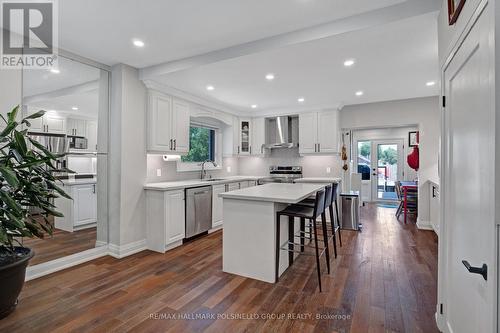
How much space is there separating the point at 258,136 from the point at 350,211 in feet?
8.86

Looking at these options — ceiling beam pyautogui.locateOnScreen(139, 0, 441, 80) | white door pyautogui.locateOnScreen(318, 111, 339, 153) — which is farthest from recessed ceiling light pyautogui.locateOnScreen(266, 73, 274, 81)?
white door pyautogui.locateOnScreen(318, 111, 339, 153)

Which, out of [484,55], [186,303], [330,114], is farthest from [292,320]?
[330,114]

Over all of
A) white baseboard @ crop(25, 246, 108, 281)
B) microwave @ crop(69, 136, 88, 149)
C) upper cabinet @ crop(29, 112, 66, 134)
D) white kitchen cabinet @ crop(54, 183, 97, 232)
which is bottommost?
white baseboard @ crop(25, 246, 108, 281)

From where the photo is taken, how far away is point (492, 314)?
98cm

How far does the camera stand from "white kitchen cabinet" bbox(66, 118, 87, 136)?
315 centimetres

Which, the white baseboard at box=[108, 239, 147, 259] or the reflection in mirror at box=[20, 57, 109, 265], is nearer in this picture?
the reflection in mirror at box=[20, 57, 109, 265]

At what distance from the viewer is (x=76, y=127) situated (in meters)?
3.25

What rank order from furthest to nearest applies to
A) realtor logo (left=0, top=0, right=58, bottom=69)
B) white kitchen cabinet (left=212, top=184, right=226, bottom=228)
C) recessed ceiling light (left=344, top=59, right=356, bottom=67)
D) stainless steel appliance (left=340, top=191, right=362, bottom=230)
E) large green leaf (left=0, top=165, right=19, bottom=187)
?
1. stainless steel appliance (left=340, top=191, right=362, bottom=230)
2. white kitchen cabinet (left=212, top=184, right=226, bottom=228)
3. recessed ceiling light (left=344, top=59, right=356, bottom=67)
4. realtor logo (left=0, top=0, right=58, bottom=69)
5. large green leaf (left=0, top=165, right=19, bottom=187)

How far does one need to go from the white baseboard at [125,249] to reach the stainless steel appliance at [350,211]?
11.7ft

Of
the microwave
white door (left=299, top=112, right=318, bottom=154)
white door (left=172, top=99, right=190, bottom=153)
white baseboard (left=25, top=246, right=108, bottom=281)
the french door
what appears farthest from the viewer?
the french door

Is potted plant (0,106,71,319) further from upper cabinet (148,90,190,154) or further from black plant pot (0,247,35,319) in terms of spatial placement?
upper cabinet (148,90,190,154)

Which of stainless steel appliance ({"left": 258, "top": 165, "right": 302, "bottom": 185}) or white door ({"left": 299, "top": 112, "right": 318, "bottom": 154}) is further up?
white door ({"left": 299, "top": 112, "right": 318, "bottom": 154})

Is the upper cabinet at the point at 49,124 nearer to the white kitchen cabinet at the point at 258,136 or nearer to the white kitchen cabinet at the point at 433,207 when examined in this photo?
the white kitchen cabinet at the point at 258,136

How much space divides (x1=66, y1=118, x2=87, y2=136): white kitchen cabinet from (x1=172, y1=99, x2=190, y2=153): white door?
4.11ft
